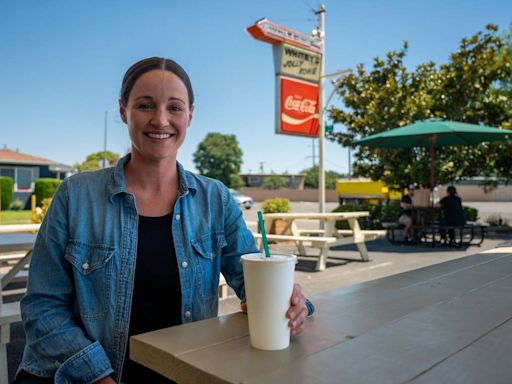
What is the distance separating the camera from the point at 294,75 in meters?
10.5

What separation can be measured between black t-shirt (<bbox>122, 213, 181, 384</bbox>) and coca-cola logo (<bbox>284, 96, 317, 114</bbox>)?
29.9 ft

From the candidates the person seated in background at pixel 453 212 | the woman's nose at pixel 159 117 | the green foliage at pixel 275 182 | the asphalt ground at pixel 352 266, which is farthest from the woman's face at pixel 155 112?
the green foliage at pixel 275 182

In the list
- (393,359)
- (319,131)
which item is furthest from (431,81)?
(393,359)

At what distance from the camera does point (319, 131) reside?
11305 mm

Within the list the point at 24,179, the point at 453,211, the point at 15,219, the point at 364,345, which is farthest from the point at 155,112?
the point at 24,179

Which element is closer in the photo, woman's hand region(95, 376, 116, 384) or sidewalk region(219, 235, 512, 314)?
woman's hand region(95, 376, 116, 384)

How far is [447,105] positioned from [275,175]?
58.3m

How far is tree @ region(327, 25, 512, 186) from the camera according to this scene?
11344 mm

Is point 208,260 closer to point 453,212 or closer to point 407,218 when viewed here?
point 453,212

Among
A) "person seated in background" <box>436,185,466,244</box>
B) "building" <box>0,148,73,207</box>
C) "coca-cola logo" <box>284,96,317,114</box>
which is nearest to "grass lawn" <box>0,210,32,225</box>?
"building" <box>0,148,73,207</box>

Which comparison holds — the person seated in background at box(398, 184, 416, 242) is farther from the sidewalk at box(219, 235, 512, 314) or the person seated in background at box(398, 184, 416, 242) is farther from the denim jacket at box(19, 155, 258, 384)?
the denim jacket at box(19, 155, 258, 384)

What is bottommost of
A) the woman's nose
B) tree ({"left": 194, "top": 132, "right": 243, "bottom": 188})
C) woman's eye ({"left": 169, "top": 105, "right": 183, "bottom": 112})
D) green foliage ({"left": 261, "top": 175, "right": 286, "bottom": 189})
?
the woman's nose

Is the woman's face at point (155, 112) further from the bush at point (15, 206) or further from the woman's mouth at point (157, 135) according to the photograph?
the bush at point (15, 206)

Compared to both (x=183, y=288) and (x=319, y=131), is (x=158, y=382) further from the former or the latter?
(x=319, y=131)
